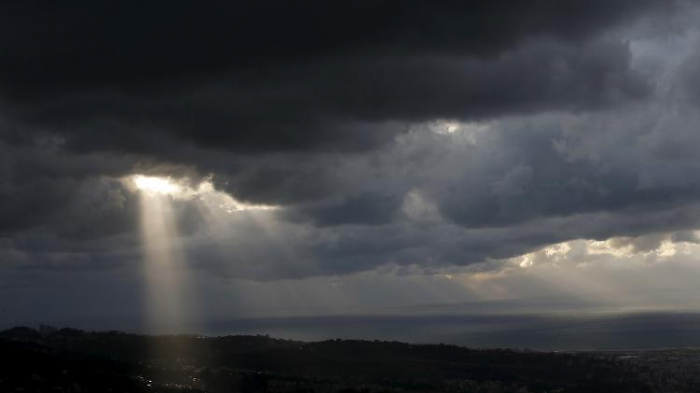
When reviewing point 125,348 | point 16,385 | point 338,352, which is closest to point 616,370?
point 338,352

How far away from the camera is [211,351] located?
320ft

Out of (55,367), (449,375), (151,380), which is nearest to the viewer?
(55,367)

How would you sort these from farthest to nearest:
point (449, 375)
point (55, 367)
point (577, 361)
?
1. point (577, 361)
2. point (449, 375)
3. point (55, 367)

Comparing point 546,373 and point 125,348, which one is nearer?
point 546,373

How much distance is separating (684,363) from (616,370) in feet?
67.8

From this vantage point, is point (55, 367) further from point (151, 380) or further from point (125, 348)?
point (125, 348)

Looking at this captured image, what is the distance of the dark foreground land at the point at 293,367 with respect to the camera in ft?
192

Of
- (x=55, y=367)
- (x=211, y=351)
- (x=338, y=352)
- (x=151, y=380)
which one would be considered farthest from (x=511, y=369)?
(x=55, y=367)

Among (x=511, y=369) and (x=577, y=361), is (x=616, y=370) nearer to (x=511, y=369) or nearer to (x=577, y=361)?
(x=577, y=361)

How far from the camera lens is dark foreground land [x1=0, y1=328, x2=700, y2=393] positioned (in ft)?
Answer: 192

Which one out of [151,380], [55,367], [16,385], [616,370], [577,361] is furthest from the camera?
[577,361]

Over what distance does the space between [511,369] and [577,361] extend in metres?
11.4

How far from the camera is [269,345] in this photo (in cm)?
10162

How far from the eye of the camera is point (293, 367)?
283 feet
